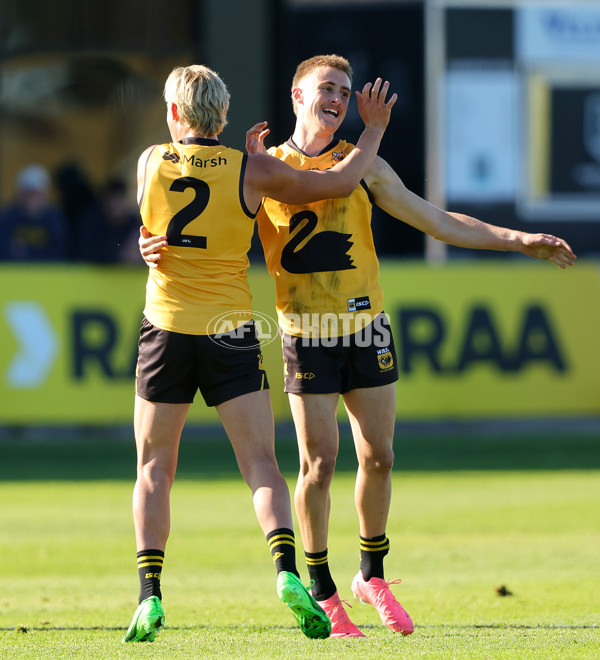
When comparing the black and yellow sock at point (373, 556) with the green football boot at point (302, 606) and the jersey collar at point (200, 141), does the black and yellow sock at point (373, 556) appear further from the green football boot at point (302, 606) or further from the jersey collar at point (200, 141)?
the jersey collar at point (200, 141)

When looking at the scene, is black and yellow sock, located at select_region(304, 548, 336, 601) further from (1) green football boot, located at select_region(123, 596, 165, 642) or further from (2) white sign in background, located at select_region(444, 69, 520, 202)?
(2) white sign in background, located at select_region(444, 69, 520, 202)

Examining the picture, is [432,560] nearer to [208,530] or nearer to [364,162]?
[208,530]

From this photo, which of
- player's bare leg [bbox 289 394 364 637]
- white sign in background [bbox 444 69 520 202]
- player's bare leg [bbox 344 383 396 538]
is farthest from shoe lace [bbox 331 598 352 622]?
white sign in background [bbox 444 69 520 202]

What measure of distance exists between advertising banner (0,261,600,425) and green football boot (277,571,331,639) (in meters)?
7.40

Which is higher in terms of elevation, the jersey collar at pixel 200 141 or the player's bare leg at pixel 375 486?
the jersey collar at pixel 200 141

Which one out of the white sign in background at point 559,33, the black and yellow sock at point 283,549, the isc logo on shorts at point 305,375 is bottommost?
the black and yellow sock at point 283,549

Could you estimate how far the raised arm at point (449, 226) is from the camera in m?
5.84

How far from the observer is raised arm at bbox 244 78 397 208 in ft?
17.5

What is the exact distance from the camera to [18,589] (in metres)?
6.84

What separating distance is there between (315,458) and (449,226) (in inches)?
50.0

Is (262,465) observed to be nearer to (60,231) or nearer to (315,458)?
(315,458)

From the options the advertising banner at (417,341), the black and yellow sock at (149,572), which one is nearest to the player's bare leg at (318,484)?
the black and yellow sock at (149,572)

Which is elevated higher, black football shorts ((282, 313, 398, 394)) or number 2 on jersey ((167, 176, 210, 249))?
number 2 on jersey ((167, 176, 210, 249))

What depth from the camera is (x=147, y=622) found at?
514 cm
